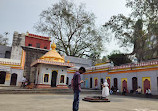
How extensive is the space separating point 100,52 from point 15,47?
59.7ft

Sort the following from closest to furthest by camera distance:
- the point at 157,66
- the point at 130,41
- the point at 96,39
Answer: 1. the point at 157,66
2. the point at 130,41
3. the point at 96,39

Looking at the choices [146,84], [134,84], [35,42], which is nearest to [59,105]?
[146,84]

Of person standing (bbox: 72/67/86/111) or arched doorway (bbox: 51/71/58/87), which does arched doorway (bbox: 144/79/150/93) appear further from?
person standing (bbox: 72/67/86/111)

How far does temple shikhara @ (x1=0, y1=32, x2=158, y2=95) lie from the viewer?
16.2 m

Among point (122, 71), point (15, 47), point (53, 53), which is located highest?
point (15, 47)

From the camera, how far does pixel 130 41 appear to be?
1700 cm

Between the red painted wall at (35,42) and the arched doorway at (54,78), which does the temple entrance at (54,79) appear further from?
the red painted wall at (35,42)

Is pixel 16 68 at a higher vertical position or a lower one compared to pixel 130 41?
lower

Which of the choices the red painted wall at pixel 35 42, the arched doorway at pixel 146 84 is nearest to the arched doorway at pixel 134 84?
the arched doorway at pixel 146 84

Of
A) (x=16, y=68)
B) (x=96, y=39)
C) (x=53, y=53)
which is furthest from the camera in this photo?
(x=96, y=39)

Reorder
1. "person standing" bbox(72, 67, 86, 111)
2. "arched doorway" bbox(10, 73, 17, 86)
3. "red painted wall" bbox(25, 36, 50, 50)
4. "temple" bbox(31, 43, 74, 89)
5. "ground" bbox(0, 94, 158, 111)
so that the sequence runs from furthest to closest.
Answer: "red painted wall" bbox(25, 36, 50, 50) → "arched doorway" bbox(10, 73, 17, 86) → "temple" bbox(31, 43, 74, 89) → "ground" bbox(0, 94, 158, 111) → "person standing" bbox(72, 67, 86, 111)

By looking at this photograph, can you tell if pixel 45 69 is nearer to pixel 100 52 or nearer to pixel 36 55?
pixel 36 55

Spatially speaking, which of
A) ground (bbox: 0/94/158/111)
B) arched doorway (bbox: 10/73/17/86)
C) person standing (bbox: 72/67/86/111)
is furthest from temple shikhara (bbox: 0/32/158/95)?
person standing (bbox: 72/67/86/111)

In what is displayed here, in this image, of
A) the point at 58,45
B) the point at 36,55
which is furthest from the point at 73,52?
the point at 36,55
